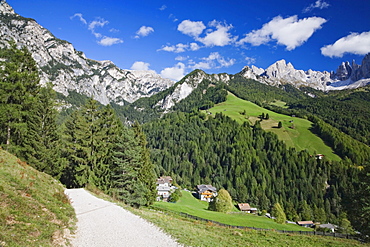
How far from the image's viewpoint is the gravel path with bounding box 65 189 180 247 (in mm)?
12367

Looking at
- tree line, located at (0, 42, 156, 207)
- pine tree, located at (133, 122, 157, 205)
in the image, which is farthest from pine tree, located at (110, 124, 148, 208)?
pine tree, located at (133, 122, 157, 205)

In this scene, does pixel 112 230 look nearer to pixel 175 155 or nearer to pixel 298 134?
pixel 175 155

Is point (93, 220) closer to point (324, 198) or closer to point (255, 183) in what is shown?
point (255, 183)

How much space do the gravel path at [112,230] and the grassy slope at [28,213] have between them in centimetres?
110

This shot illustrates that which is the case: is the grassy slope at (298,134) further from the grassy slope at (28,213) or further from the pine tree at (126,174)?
the grassy slope at (28,213)

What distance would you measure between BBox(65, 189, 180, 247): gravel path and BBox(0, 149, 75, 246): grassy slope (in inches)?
43.2

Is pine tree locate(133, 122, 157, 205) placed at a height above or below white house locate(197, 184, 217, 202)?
above

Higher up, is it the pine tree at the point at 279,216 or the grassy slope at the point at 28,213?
the grassy slope at the point at 28,213

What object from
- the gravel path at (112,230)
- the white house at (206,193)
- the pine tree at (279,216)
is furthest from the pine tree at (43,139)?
the white house at (206,193)

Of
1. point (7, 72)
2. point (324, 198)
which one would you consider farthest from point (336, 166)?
point (7, 72)

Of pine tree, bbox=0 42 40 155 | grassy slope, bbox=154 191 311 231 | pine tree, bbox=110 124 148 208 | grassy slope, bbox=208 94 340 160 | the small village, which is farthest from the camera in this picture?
grassy slope, bbox=208 94 340 160

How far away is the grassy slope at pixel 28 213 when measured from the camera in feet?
30.7

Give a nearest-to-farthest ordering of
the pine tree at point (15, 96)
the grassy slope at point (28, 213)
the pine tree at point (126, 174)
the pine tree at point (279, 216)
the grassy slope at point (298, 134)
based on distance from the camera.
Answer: the grassy slope at point (28, 213) < the pine tree at point (15, 96) < the pine tree at point (126, 174) < the pine tree at point (279, 216) < the grassy slope at point (298, 134)

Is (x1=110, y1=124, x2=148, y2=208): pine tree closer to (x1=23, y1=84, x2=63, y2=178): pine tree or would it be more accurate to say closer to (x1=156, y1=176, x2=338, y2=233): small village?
(x1=23, y1=84, x2=63, y2=178): pine tree
